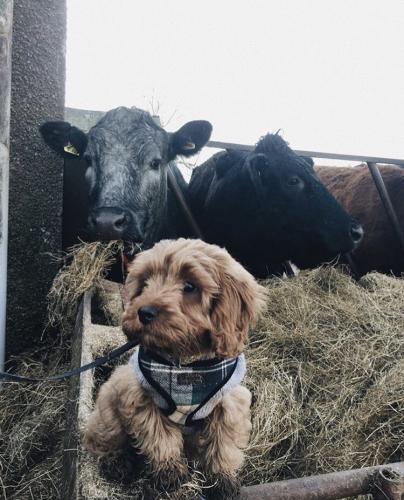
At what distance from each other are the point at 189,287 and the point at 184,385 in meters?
0.33

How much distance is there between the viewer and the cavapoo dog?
1496 millimetres

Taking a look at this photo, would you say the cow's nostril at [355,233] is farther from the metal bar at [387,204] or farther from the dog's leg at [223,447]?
the dog's leg at [223,447]

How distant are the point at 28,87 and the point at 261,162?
206 centimetres

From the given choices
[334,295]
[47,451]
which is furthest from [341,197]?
[47,451]

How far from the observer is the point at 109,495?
1.57 meters

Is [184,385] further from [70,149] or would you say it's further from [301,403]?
[70,149]

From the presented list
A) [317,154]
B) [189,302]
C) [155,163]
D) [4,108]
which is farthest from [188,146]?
[189,302]

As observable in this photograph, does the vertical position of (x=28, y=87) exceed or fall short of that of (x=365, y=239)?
it exceeds it

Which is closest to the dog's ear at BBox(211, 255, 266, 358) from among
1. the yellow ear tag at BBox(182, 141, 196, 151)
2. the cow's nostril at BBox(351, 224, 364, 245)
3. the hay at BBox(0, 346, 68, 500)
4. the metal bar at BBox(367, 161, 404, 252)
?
the hay at BBox(0, 346, 68, 500)

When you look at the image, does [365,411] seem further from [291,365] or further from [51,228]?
[51,228]

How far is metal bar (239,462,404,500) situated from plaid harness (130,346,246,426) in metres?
0.34

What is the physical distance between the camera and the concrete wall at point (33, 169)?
3.50 metres

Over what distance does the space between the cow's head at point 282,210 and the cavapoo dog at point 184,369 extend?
2.71 meters

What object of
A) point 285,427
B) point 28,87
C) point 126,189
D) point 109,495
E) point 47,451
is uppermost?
point 28,87
